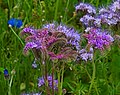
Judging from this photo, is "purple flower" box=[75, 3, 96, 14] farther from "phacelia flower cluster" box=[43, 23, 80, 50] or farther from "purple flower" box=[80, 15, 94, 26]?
"phacelia flower cluster" box=[43, 23, 80, 50]

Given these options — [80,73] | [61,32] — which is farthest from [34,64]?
[61,32]

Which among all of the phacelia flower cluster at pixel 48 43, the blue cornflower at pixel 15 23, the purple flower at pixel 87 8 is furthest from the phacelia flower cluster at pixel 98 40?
the blue cornflower at pixel 15 23

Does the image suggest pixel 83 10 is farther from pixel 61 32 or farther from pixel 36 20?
pixel 61 32

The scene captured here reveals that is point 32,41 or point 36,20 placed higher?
point 36,20

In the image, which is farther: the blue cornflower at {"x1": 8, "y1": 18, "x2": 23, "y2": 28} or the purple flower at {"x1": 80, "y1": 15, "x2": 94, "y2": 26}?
the blue cornflower at {"x1": 8, "y1": 18, "x2": 23, "y2": 28}

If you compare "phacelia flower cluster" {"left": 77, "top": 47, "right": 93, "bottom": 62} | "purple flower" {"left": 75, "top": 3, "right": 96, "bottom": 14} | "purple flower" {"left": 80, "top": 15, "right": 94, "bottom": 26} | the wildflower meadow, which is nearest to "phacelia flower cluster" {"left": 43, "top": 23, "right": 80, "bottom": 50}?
the wildflower meadow

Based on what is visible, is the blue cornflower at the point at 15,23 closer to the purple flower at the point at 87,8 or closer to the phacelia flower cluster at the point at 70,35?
the purple flower at the point at 87,8

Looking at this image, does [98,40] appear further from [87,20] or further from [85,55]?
[87,20]

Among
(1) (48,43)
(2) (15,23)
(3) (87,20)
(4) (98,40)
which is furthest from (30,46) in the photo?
(2) (15,23)
